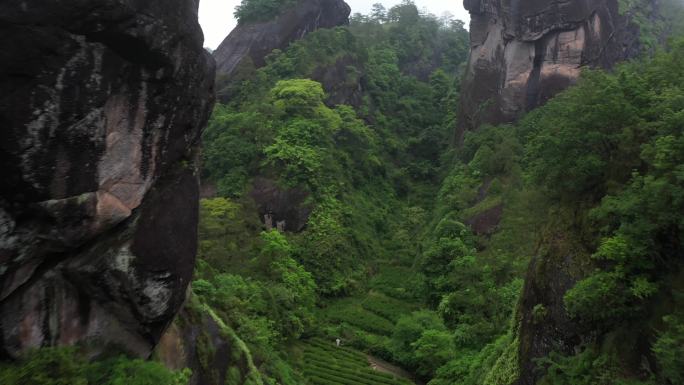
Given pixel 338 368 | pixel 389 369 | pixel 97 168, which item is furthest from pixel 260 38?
pixel 97 168

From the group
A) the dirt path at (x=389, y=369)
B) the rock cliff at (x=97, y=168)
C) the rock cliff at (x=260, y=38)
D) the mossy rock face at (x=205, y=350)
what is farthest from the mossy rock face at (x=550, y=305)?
the rock cliff at (x=260, y=38)

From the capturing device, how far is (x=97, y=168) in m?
11.0

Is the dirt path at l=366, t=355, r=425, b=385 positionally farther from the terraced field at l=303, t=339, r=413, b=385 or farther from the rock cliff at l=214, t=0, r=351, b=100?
the rock cliff at l=214, t=0, r=351, b=100

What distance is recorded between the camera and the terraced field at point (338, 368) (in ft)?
77.9

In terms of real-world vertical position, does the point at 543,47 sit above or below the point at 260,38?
below

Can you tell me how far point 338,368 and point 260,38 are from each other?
3209 centimetres

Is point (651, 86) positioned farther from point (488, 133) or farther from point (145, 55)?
point (488, 133)

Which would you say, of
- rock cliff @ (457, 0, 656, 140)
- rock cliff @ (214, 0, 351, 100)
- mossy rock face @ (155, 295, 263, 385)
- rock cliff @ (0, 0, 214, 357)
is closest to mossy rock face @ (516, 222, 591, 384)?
mossy rock face @ (155, 295, 263, 385)

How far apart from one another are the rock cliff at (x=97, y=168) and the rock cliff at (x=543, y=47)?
29648mm

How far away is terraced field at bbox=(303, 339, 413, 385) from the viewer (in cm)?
2373

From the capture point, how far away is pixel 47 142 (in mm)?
9922

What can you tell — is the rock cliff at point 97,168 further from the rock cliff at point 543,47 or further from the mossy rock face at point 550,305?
the rock cliff at point 543,47

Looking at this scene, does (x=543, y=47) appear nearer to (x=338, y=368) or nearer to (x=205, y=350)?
(x=338, y=368)

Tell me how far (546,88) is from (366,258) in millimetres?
15712
